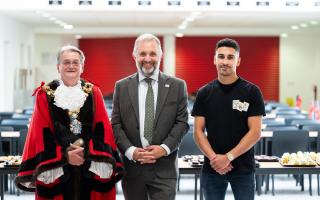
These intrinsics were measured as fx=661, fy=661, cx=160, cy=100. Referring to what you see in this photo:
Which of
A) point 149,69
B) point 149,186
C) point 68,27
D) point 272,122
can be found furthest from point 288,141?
point 68,27

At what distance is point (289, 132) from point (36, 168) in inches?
216

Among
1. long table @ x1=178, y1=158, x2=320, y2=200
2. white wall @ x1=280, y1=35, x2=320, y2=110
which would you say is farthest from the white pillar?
long table @ x1=178, y1=158, x2=320, y2=200

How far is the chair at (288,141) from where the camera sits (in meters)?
9.32

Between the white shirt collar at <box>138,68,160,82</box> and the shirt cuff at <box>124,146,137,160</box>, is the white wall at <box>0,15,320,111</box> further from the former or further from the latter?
the shirt cuff at <box>124,146,137,160</box>

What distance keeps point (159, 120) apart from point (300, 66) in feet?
72.2

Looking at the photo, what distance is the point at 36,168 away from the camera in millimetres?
4539

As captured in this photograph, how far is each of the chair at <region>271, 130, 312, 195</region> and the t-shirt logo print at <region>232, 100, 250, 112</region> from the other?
15.3 feet

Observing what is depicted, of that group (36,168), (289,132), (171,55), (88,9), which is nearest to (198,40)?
(171,55)

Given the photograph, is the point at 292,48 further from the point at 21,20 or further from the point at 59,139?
the point at 59,139

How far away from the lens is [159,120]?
4789mm

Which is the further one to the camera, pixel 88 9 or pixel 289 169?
pixel 88 9

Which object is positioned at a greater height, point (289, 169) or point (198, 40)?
point (198, 40)

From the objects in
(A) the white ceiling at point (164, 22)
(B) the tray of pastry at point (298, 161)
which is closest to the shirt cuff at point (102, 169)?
(B) the tray of pastry at point (298, 161)

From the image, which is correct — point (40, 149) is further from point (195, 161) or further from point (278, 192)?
point (278, 192)
